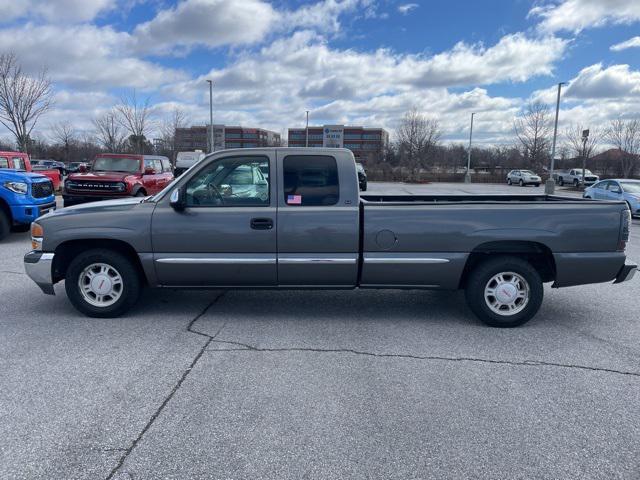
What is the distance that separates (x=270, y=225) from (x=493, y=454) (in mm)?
2957

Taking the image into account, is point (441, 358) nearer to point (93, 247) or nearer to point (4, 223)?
point (93, 247)

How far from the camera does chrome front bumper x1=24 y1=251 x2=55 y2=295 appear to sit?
197 inches

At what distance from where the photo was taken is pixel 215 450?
279cm

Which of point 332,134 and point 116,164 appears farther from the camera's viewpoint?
point 332,134

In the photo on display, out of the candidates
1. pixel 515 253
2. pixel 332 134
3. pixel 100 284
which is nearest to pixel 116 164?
pixel 100 284

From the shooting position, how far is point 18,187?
971cm

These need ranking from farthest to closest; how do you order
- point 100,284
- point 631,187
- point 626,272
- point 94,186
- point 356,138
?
point 356,138, point 631,187, point 94,186, point 100,284, point 626,272

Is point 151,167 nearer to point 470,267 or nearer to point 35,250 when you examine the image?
point 35,250

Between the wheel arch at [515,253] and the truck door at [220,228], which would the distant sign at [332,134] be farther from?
the truck door at [220,228]

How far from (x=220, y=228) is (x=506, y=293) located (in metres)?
3.09

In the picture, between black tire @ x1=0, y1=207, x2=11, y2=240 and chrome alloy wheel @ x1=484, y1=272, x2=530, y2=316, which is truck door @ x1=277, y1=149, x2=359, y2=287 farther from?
black tire @ x1=0, y1=207, x2=11, y2=240

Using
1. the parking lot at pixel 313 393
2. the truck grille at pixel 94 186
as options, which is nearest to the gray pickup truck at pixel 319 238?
the parking lot at pixel 313 393

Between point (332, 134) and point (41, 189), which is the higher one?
point (332, 134)

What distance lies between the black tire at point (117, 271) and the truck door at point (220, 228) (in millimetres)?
340
